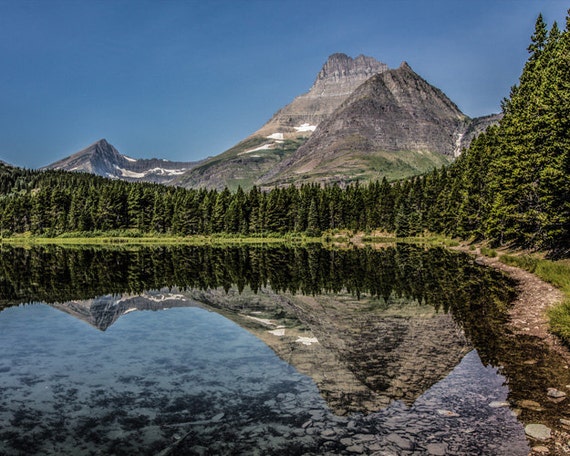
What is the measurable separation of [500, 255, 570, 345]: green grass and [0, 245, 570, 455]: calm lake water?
1.73 metres

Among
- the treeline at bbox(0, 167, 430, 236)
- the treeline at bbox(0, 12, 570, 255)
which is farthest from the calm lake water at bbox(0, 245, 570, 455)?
the treeline at bbox(0, 167, 430, 236)

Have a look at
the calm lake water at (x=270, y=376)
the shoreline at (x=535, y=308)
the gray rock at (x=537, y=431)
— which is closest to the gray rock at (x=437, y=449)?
the calm lake water at (x=270, y=376)

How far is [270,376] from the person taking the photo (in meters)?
14.8

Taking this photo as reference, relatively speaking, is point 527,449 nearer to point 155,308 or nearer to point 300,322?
point 300,322

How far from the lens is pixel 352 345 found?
61.3 feet

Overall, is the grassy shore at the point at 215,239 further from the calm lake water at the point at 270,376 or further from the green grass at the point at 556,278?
the calm lake water at the point at 270,376

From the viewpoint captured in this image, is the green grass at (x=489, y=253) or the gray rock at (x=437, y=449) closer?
the gray rock at (x=437, y=449)

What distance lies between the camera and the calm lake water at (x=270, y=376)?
10.2 m

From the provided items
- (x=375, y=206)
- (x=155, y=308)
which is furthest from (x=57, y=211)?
(x=155, y=308)

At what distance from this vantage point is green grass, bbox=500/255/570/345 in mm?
17922

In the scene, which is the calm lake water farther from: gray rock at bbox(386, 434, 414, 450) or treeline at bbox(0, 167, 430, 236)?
treeline at bbox(0, 167, 430, 236)

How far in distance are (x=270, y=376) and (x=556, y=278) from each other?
24.0 m

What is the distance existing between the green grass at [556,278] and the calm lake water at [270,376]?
1.73 meters

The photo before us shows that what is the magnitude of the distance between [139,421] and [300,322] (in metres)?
13.2
